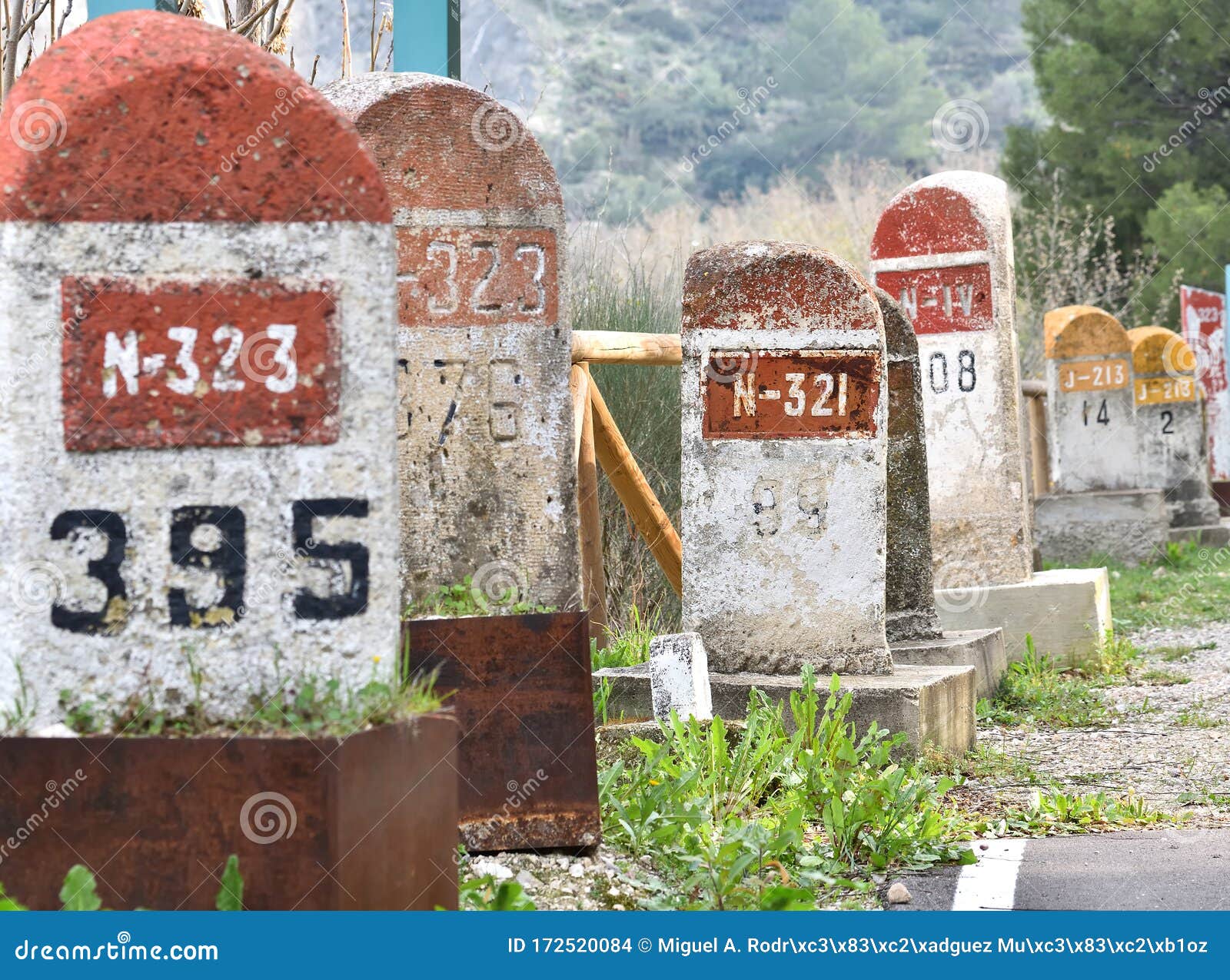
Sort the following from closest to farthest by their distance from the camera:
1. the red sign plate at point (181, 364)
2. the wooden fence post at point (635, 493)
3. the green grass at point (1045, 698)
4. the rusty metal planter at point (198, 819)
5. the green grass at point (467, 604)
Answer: the rusty metal planter at point (198, 819)
the red sign plate at point (181, 364)
the green grass at point (467, 604)
the wooden fence post at point (635, 493)
the green grass at point (1045, 698)

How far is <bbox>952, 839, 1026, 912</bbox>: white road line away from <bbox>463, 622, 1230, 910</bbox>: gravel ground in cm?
52

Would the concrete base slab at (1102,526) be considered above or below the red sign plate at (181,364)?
below

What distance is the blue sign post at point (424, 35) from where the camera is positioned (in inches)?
203

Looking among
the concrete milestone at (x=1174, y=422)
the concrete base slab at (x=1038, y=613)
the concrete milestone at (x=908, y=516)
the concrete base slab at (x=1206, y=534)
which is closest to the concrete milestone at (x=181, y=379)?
the concrete milestone at (x=908, y=516)

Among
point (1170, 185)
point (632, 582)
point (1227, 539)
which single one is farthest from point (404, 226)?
point (1170, 185)

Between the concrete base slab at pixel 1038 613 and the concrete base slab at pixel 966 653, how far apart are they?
35cm

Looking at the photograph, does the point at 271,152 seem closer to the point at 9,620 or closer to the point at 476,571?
the point at 9,620

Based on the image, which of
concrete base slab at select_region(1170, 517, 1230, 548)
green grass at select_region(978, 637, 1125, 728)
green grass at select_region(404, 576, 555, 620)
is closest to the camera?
green grass at select_region(404, 576, 555, 620)

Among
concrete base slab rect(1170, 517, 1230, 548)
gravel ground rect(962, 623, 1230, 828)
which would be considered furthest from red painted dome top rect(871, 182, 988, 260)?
concrete base slab rect(1170, 517, 1230, 548)

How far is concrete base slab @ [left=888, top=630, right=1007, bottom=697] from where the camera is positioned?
5.93 m

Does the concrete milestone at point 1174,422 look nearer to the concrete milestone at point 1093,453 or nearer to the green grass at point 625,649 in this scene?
the concrete milestone at point 1093,453

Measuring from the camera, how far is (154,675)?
251 cm

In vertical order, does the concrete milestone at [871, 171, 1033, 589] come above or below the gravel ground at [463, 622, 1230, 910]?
above

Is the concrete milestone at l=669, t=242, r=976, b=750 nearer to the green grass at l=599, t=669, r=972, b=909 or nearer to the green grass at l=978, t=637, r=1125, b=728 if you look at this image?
the green grass at l=599, t=669, r=972, b=909
